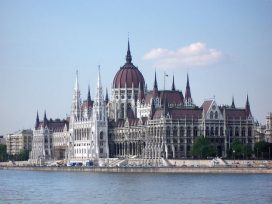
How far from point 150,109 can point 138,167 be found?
27139 millimetres

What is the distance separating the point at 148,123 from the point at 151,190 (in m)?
69.7

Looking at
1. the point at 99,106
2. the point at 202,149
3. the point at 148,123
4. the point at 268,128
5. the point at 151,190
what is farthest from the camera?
the point at 268,128

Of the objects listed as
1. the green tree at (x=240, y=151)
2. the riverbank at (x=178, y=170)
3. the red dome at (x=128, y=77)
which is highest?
the red dome at (x=128, y=77)

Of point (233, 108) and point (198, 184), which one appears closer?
point (198, 184)

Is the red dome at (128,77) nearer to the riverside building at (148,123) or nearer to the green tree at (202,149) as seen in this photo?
the riverside building at (148,123)

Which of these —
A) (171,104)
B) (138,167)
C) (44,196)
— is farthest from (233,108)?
(44,196)

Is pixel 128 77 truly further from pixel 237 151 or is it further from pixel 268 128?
pixel 237 151

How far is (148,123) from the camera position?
169 m

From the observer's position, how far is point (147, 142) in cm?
16812

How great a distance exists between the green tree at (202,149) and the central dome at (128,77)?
41.8 metres

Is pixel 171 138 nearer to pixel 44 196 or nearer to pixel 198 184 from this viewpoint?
pixel 198 184

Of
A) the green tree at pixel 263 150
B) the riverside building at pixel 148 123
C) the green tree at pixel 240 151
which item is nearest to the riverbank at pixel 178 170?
the riverside building at pixel 148 123

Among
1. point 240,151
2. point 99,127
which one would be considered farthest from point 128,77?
point 240,151

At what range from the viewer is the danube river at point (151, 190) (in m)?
87.6
